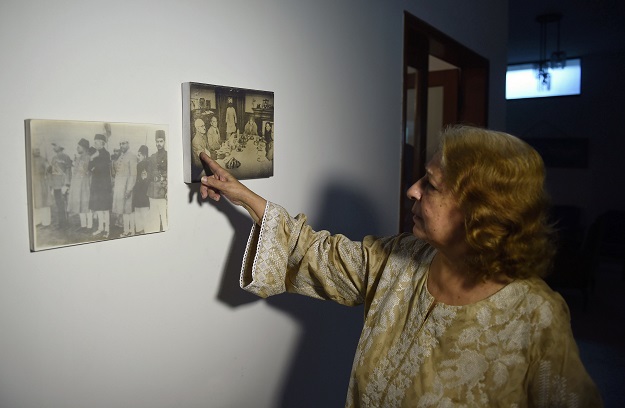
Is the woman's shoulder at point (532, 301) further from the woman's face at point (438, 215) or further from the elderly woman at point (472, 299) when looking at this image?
the woman's face at point (438, 215)

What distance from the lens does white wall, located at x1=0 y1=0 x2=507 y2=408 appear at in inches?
34.3

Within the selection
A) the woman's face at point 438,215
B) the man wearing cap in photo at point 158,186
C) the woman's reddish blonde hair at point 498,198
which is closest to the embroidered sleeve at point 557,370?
the woman's reddish blonde hair at point 498,198

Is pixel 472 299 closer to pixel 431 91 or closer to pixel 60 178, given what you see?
pixel 60 178

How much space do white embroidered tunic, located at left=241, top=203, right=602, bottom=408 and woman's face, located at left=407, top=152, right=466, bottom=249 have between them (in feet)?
0.42

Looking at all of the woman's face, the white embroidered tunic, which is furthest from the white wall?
the woman's face

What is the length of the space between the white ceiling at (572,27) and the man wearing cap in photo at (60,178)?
15.2 feet

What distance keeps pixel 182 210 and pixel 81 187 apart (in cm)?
26

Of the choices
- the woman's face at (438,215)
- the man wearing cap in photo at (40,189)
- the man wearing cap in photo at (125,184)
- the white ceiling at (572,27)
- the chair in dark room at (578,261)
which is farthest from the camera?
the chair in dark room at (578,261)

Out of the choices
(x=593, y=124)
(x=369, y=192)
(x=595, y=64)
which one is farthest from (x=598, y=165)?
(x=369, y=192)

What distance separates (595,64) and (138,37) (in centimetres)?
736

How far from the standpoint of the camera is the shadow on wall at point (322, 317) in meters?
1.31

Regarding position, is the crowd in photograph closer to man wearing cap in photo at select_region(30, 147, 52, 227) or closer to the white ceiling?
man wearing cap in photo at select_region(30, 147, 52, 227)

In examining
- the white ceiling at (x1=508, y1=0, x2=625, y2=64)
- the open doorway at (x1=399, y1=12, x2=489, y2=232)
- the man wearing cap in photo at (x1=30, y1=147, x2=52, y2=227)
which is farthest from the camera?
the white ceiling at (x1=508, y1=0, x2=625, y2=64)

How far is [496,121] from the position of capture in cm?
334
